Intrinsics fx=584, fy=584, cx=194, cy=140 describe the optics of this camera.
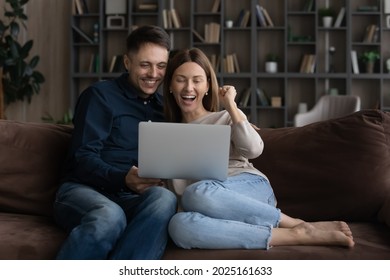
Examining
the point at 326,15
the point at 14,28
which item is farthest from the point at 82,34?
the point at 326,15

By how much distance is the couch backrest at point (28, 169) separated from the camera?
2.25 meters

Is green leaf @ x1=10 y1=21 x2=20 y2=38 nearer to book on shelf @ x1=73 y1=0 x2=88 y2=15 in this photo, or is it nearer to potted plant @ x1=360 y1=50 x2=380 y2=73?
book on shelf @ x1=73 y1=0 x2=88 y2=15

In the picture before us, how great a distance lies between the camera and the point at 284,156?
2219 millimetres

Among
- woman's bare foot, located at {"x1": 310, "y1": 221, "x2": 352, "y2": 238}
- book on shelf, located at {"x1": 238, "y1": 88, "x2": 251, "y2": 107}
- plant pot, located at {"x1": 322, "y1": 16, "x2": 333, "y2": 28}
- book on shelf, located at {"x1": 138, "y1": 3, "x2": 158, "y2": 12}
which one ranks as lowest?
woman's bare foot, located at {"x1": 310, "y1": 221, "x2": 352, "y2": 238}

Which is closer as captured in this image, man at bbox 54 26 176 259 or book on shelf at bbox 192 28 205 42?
man at bbox 54 26 176 259

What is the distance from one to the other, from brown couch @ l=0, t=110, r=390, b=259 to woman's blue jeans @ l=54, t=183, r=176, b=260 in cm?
13

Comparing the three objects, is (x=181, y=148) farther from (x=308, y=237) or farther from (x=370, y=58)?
(x=370, y=58)

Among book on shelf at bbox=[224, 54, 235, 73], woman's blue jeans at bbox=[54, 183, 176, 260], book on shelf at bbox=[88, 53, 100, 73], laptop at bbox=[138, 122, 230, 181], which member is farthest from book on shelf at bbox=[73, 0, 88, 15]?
laptop at bbox=[138, 122, 230, 181]

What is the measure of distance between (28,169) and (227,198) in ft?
2.78

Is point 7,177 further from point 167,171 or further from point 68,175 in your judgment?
point 167,171

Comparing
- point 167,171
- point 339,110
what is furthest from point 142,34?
point 339,110

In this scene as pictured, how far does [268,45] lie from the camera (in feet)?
22.6

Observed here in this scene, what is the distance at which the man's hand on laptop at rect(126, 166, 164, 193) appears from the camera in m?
1.97

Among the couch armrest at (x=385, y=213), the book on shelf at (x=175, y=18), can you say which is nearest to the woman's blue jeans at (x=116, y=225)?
the couch armrest at (x=385, y=213)
